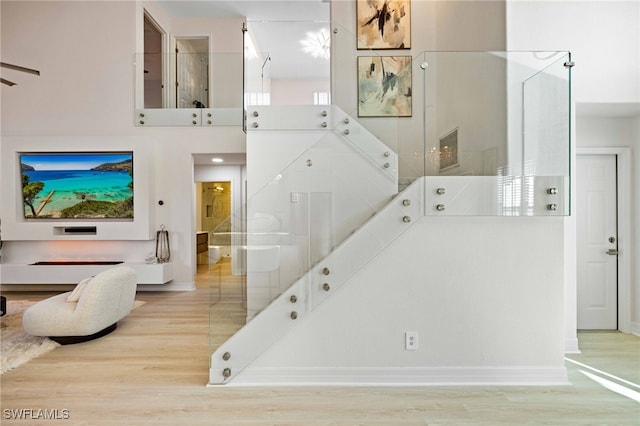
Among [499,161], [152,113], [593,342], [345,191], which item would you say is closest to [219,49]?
[152,113]

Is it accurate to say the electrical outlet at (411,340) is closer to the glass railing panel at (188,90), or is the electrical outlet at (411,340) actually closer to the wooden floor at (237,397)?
the wooden floor at (237,397)

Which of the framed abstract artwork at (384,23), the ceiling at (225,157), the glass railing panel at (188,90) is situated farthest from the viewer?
the ceiling at (225,157)

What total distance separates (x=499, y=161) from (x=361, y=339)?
1.75 meters

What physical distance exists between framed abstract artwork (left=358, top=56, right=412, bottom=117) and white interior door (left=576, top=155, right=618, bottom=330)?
7.34 feet

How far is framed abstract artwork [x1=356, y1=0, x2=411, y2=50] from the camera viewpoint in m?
4.81

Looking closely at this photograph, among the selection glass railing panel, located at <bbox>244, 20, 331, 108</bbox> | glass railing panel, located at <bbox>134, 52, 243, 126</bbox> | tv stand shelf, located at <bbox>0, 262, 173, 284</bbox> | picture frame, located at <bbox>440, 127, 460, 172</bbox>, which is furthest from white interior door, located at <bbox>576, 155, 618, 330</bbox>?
tv stand shelf, located at <bbox>0, 262, 173, 284</bbox>

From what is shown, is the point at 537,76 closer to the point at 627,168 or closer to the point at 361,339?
the point at 627,168

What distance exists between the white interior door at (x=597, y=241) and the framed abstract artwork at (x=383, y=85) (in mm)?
2238

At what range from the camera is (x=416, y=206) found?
268 cm

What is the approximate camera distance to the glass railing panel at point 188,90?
5.70 m

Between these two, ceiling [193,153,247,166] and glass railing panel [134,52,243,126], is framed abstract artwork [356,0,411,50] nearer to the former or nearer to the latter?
glass railing panel [134,52,243,126]

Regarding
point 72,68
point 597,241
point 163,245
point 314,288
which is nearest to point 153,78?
point 72,68

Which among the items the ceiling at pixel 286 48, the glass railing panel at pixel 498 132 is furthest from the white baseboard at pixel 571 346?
the ceiling at pixel 286 48

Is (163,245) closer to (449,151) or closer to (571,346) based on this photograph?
(449,151)
